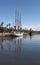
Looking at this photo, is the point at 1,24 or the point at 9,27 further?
the point at 9,27

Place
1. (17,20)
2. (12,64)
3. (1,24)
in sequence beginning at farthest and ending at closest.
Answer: (1,24) → (17,20) → (12,64)

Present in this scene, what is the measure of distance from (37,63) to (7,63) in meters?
4.33

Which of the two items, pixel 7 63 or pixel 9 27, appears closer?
pixel 7 63

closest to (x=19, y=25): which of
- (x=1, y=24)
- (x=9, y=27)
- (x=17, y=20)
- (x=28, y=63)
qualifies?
(x=17, y=20)

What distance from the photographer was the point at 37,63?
2166cm

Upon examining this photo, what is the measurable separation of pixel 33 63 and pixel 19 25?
347 feet

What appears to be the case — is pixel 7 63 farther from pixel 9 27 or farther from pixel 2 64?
pixel 9 27

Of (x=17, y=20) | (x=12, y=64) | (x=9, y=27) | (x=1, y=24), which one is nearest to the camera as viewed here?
(x=12, y=64)

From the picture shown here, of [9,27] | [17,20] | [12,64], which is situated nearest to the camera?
[12,64]

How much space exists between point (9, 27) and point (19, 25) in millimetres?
57233

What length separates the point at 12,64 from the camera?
20859 millimetres

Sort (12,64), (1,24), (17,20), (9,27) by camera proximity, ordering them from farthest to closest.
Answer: (9,27), (1,24), (17,20), (12,64)

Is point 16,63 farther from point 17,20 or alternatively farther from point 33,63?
Answer: point 17,20

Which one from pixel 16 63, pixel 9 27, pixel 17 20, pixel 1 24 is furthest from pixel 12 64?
pixel 9 27
